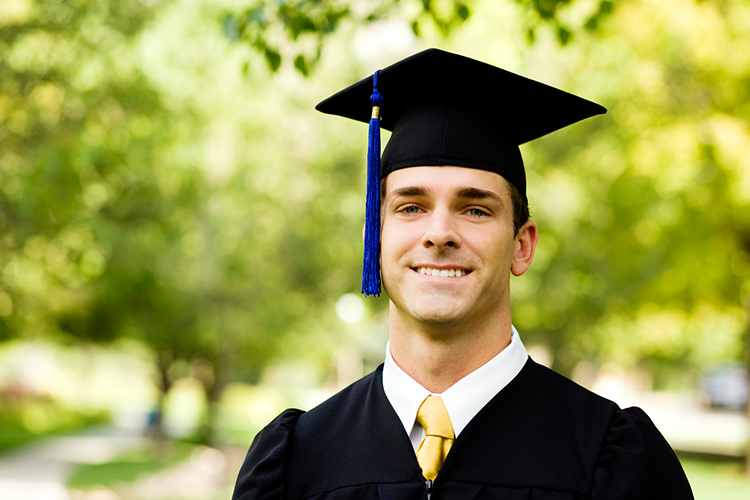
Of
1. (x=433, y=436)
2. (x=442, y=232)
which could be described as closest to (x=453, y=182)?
(x=442, y=232)

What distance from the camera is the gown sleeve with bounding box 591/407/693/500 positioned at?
1963 mm

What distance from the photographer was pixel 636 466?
1.99m

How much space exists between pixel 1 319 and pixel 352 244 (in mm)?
6231

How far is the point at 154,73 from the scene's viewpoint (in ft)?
32.6

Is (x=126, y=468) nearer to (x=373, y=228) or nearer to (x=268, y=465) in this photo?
(x=268, y=465)

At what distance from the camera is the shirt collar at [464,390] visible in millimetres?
2139

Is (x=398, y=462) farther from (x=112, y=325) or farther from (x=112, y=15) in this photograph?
(x=112, y=325)

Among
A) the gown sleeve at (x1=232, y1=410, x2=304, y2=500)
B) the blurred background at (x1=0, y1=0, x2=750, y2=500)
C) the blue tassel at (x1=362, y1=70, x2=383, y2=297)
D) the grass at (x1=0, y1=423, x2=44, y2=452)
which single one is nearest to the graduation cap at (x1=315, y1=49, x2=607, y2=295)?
the blue tassel at (x1=362, y1=70, x2=383, y2=297)

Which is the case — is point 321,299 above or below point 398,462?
above

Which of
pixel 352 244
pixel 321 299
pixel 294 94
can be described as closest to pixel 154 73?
pixel 294 94

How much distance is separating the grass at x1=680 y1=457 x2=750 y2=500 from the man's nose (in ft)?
33.1

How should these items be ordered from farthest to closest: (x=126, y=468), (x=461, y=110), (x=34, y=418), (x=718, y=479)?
(x=34, y=418) < (x=126, y=468) < (x=718, y=479) < (x=461, y=110)

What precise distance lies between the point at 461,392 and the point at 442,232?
481 mm

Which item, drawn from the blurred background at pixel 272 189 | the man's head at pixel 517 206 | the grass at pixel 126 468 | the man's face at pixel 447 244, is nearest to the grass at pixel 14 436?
the blurred background at pixel 272 189
